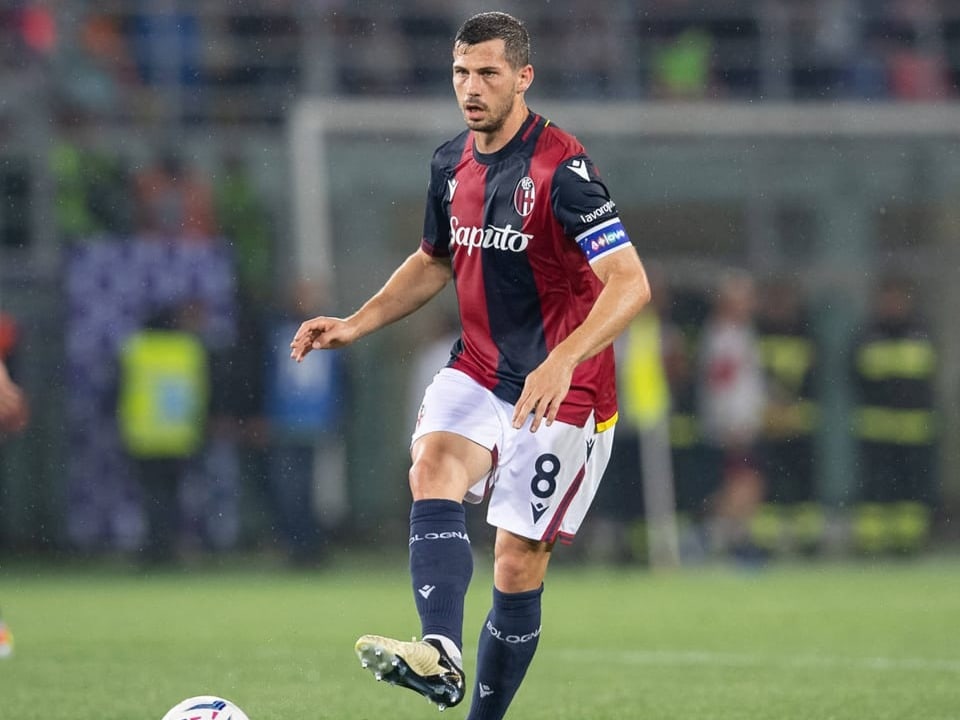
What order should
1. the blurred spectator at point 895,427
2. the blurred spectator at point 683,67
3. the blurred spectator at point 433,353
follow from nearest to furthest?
the blurred spectator at point 433,353, the blurred spectator at point 895,427, the blurred spectator at point 683,67

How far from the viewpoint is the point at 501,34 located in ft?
18.2

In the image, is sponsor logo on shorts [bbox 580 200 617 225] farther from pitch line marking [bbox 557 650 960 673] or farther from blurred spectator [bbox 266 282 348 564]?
blurred spectator [bbox 266 282 348 564]

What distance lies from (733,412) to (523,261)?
9366 mm

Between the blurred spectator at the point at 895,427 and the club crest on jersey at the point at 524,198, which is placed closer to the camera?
the club crest on jersey at the point at 524,198

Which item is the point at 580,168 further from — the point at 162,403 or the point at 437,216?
the point at 162,403

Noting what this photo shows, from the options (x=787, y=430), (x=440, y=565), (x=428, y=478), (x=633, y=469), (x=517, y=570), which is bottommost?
(x=633, y=469)

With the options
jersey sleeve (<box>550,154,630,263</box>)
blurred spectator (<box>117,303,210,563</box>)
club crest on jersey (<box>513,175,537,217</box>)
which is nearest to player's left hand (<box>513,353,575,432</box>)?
jersey sleeve (<box>550,154,630,263</box>)

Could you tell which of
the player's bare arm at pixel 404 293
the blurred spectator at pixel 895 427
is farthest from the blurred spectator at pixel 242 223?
the player's bare arm at pixel 404 293

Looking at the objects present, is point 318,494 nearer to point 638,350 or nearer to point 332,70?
point 638,350

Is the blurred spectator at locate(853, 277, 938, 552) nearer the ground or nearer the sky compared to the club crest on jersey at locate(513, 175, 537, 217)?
nearer the ground

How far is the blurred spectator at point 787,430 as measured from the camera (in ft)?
50.2

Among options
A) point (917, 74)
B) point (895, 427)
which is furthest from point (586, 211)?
point (917, 74)

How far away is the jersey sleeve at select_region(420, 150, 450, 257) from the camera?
232 inches

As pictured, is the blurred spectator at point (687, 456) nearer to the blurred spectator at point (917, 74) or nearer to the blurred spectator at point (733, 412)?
the blurred spectator at point (733, 412)
